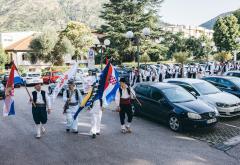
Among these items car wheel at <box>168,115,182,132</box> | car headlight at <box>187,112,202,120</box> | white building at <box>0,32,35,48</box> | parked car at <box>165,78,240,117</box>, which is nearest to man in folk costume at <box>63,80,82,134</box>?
car wheel at <box>168,115,182,132</box>

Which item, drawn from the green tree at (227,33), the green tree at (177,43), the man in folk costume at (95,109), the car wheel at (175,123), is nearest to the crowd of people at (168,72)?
the car wheel at (175,123)

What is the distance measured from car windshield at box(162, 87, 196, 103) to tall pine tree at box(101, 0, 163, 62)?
3289 cm

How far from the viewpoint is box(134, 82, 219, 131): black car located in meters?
9.67

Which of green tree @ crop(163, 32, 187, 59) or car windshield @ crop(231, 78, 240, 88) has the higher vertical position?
green tree @ crop(163, 32, 187, 59)

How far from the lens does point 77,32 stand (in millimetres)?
50312

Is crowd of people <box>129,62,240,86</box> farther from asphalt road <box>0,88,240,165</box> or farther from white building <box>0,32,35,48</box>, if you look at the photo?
white building <box>0,32,35,48</box>

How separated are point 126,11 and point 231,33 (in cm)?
2121

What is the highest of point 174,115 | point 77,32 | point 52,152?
point 77,32

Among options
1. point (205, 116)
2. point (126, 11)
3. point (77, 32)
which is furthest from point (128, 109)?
point (77, 32)

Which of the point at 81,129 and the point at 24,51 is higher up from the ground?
the point at 24,51

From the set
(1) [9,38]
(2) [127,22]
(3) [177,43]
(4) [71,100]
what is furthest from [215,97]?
(1) [9,38]

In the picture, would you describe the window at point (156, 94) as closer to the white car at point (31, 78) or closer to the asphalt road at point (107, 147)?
the asphalt road at point (107, 147)

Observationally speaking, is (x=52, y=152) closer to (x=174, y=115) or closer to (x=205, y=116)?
(x=174, y=115)

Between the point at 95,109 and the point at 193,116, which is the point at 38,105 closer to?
the point at 95,109
